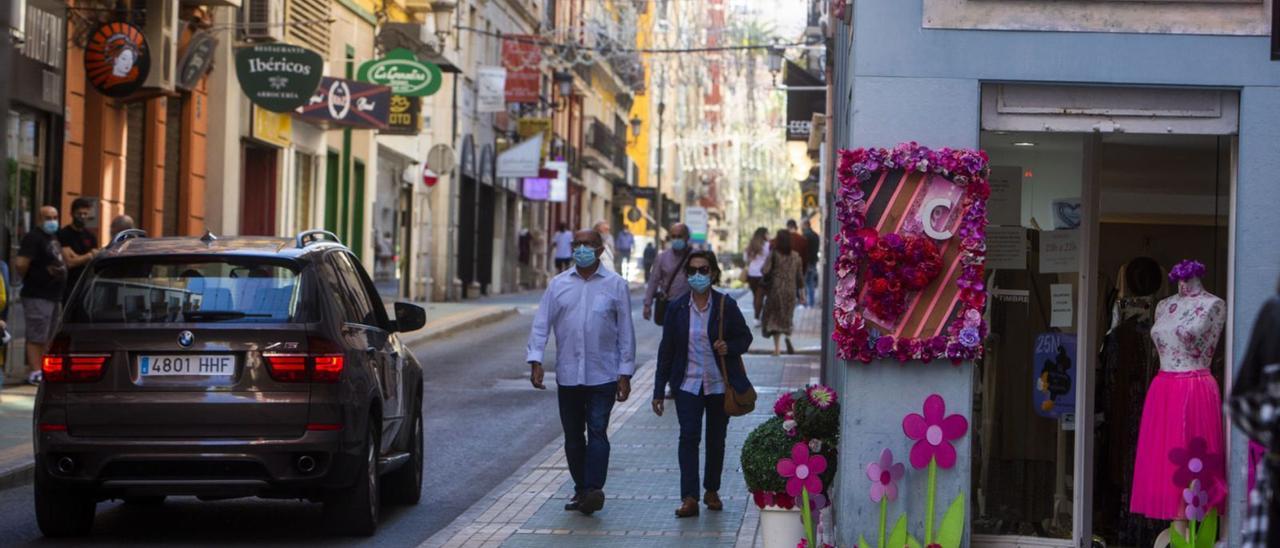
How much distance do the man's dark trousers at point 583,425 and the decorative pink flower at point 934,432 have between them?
309 cm

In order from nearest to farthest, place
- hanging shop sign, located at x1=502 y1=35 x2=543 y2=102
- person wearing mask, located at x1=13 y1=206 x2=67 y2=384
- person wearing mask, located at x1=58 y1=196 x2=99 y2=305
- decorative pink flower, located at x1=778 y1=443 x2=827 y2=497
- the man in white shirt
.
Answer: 1. decorative pink flower, located at x1=778 y1=443 x2=827 y2=497
2. the man in white shirt
3. person wearing mask, located at x1=13 y1=206 x2=67 y2=384
4. person wearing mask, located at x1=58 y1=196 x2=99 y2=305
5. hanging shop sign, located at x1=502 y1=35 x2=543 y2=102

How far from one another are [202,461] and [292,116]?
21.6 meters

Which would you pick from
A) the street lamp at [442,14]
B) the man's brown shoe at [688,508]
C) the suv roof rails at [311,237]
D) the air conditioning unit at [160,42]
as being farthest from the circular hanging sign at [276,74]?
the man's brown shoe at [688,508]

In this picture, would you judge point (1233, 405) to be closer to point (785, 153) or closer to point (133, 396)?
point (133, 396)

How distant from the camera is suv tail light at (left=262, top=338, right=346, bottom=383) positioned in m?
10.2

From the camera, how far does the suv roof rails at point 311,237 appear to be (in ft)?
36.0

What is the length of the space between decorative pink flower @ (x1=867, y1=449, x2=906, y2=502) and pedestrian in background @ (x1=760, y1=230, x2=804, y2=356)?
15.5m

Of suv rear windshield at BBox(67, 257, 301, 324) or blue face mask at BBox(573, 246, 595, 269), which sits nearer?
suv rear windshield at BBox(67, 257, 301, 324)

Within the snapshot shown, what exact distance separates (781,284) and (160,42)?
7.96 m

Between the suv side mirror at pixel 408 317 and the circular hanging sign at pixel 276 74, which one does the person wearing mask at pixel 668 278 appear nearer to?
the suv side mirror at pixel 408 317

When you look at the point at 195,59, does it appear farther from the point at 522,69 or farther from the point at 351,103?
the point at 522,69

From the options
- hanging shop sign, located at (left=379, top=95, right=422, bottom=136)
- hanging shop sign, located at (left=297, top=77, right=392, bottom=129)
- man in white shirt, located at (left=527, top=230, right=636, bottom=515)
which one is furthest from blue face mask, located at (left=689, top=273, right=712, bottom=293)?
hanging shop sign, located at (left=379, top=95, right=422, bottom=136)

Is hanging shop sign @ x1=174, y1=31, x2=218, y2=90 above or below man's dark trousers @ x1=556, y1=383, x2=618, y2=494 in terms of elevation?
above

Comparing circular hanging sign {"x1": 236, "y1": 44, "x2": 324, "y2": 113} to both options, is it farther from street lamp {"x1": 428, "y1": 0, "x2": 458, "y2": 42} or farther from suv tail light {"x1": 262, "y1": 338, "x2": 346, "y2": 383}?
suv tail light {"x1": 262, "y1": 338, "x2": 346, "y2": 383}
